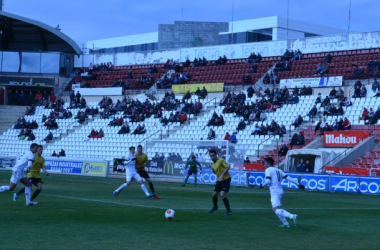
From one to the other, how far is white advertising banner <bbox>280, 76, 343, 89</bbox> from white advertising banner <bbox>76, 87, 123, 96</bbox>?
18301 mm

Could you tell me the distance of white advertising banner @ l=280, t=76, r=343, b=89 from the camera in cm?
5036

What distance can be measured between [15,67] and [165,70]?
1707 centimetres

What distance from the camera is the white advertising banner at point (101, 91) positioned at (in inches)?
2596

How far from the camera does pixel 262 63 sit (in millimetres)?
59156

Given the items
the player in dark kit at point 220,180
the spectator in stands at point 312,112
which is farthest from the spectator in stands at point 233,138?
the player in dark kit at point 220,180

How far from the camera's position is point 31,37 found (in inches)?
2997

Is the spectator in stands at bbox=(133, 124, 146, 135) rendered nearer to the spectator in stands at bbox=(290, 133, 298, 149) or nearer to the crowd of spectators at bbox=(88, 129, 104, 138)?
the crowd of spectators at bbox=(88, 129, 104, 138)

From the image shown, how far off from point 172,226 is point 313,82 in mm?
37133

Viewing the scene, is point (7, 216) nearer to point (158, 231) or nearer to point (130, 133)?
point (158, 231)

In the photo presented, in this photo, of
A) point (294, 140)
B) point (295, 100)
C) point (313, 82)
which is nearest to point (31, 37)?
point (313, 82)

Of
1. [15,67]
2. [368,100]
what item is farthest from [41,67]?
[368,100]

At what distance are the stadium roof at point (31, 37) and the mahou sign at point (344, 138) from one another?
129 ft

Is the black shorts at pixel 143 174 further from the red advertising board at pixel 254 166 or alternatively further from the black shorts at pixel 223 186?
the red advertising board at pixel 254 166

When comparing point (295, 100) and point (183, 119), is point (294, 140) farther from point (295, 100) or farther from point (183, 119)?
point (183, 119)
